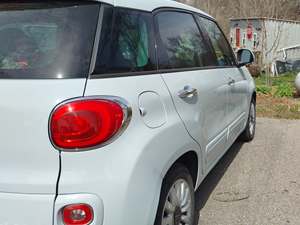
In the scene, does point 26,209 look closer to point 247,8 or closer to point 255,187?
point 255,187

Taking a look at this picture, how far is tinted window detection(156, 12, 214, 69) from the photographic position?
2.96 metres

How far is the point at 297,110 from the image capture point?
8.61 meters

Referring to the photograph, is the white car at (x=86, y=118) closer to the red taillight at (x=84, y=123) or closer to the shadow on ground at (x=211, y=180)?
the red taillight at (x=84, y=123)

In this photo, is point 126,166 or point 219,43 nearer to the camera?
point 126,166

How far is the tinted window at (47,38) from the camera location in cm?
218

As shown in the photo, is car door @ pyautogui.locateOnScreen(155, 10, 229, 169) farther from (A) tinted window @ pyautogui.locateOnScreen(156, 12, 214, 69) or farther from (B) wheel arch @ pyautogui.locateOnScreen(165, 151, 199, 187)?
(B) wheel arch @ pyautogui.locateOnScreen(165, 151, 199, 187)

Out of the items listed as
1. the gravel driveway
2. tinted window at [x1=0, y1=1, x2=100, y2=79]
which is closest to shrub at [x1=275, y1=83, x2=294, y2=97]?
the gravel driveway

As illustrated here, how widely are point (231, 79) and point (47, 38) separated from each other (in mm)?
2483

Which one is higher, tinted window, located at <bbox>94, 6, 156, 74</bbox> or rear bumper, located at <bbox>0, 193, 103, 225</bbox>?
tinted window, located at <bbox>94, 6, 156, 74</bbox>

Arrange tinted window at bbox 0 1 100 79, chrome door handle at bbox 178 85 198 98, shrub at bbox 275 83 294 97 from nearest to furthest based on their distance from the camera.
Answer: tinted window at bbox 0 1 100 79, chrome door handle at bbox 178 85 198 98, shrub at bbox 275 83 294 97

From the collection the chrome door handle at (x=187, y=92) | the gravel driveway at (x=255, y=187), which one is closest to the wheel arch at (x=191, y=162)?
the chrome door handle at (x=187, y=92)

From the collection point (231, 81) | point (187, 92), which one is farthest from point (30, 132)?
point (231, 81)

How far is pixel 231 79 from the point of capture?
171 inches

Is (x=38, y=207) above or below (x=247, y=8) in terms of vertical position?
below
